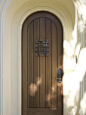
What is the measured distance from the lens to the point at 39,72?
285 cm

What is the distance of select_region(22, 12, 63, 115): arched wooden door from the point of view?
2.84 m

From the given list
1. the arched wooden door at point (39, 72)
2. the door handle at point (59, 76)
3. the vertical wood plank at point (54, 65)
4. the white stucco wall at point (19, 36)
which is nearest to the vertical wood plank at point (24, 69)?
the arched wooden door at point (39, 72)

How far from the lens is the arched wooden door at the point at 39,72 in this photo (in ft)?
9.33

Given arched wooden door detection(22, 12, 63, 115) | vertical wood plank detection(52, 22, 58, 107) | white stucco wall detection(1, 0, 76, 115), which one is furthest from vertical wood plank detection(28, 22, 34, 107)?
vertical wood plank detection(52, 22, 58, 107)

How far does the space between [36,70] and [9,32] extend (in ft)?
3.30

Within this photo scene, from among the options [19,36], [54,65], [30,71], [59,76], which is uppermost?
[19,36]

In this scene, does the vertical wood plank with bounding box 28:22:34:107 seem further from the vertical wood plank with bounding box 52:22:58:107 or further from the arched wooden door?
the vertical wood plank with bounding box 52:22:58:107

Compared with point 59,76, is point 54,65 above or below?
above

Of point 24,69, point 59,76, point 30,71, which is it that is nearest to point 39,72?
point 30,71

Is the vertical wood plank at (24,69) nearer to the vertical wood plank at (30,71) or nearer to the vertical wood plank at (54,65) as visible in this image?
the vertical wood plank at (30,71)

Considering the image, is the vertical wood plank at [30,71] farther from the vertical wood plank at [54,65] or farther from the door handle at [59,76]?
the door handle at [59,76]

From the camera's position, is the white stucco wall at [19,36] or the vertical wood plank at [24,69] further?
the vertical wood plank at [24,69]

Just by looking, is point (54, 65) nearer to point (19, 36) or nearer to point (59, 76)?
point (59, 76)

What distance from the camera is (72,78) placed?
2738 mm
